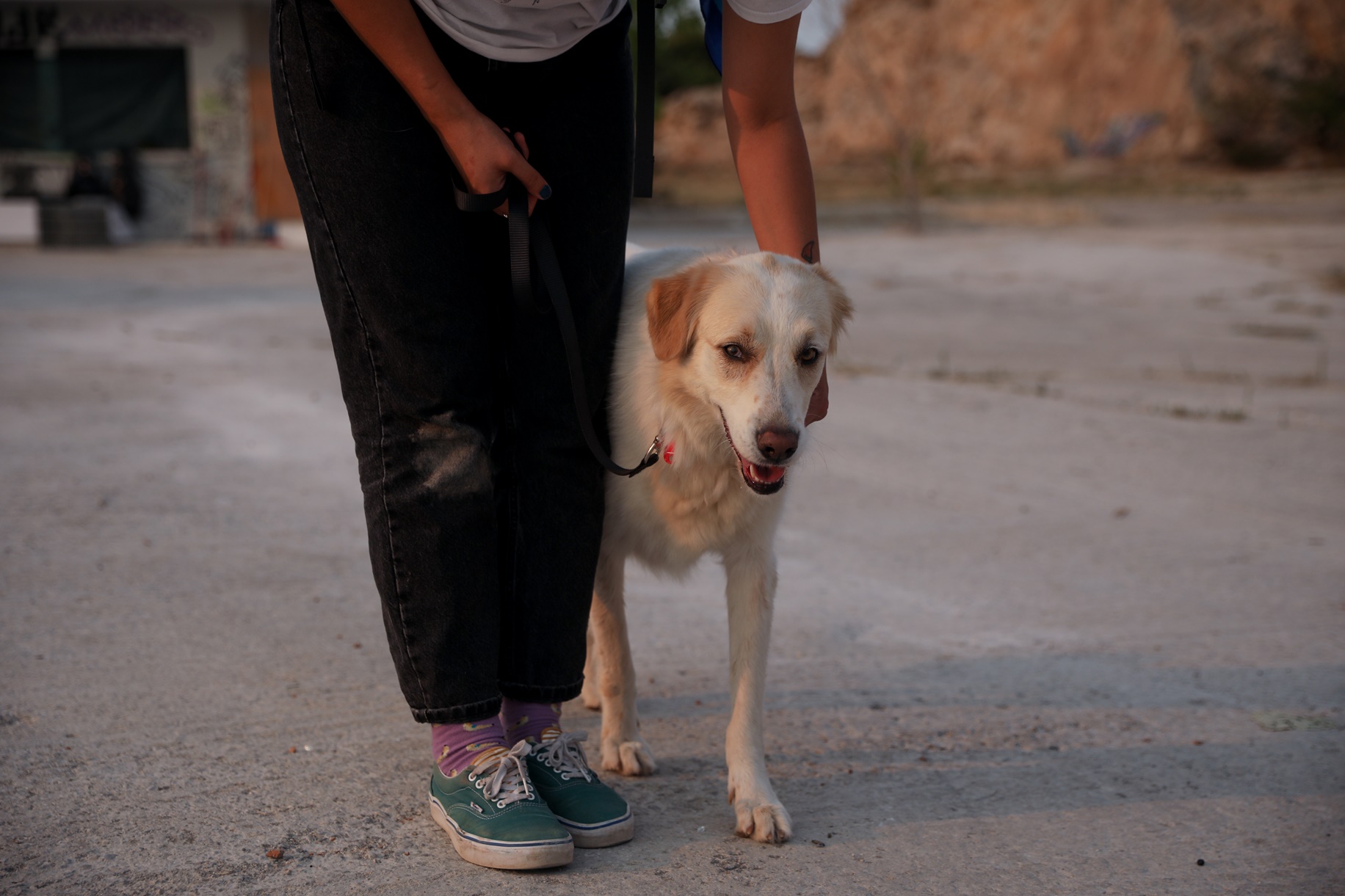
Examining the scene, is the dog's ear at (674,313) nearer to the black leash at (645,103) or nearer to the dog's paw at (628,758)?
the black leash at (645,103)

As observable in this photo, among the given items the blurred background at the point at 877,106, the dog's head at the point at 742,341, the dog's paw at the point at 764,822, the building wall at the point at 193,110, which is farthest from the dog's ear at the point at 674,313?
the building wall at the point at 193,110

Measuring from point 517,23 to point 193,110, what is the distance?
56.4 ft

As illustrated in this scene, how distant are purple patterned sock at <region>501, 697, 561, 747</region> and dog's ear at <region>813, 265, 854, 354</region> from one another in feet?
3.14

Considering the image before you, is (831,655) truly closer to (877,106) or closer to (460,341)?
(460,341)

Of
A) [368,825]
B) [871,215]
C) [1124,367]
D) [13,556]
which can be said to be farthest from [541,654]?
[871,215]

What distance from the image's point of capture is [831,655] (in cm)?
304

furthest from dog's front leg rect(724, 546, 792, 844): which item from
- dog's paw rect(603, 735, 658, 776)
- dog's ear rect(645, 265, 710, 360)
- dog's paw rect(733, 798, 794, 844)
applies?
dog's ear rect(645, 265, 710, 360)

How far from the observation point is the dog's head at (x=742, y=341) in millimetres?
2178

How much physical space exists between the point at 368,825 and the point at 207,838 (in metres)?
0.28

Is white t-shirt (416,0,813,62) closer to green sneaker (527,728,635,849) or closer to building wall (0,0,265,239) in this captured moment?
green sneaker (527,728,635,849)

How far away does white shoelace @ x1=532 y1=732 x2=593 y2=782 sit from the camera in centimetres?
216

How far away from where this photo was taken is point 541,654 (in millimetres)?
2146

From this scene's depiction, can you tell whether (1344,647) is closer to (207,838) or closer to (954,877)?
(954,877)

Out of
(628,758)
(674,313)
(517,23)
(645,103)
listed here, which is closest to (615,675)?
(628,758)
